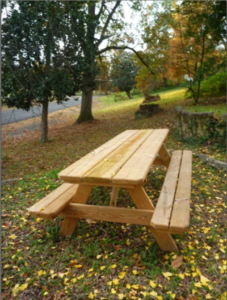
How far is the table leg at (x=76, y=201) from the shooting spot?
2.65m

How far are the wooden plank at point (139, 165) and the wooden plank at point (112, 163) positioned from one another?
0.05m

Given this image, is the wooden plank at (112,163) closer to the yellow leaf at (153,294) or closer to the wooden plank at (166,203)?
the wooden plank at (166,203)

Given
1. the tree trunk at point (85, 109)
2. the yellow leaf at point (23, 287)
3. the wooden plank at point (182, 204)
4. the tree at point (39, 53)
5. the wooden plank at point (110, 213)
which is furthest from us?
the tree trunk at point (85, 109)

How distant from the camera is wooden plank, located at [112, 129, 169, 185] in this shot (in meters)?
2.08

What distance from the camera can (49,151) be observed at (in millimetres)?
7531

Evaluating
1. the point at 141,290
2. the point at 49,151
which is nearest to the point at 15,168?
the point at 49,151

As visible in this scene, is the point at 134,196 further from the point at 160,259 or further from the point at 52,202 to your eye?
the point at 52,202

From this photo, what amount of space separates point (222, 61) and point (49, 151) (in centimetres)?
691

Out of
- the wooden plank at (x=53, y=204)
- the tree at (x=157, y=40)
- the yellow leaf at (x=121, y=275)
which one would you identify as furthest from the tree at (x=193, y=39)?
the yellow leaf at (x=121, y=275)

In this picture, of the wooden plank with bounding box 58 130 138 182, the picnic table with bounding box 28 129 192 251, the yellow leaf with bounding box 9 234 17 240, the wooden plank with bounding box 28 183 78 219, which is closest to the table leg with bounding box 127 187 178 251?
the picnic table with bounding box 28 129 192 251

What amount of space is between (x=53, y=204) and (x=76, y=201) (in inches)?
10.0

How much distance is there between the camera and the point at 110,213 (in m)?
2.54

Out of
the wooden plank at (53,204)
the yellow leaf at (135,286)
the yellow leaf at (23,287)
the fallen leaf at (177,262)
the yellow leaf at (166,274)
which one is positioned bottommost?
the yellow leaf at (23,287)

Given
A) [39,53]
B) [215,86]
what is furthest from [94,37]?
[215,86]
